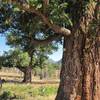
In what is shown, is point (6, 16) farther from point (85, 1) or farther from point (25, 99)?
point (25, 99)

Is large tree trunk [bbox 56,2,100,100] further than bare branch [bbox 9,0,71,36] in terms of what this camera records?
Yes

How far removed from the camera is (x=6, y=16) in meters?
17.9

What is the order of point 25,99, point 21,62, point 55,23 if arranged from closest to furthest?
point 55,23 < point 25,99 < point 21,62

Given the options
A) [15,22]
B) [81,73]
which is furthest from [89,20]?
[15,22]

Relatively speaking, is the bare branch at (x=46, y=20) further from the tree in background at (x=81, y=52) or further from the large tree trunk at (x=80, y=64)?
the large tree trunk at (x=80, y=64)

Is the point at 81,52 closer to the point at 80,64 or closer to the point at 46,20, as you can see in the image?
the point at 80,64

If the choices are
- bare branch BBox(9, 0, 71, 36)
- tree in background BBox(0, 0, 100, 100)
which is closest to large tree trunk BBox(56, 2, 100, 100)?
tree in background BBox(0, 0, 100, 100)

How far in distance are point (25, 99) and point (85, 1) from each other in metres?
10.4

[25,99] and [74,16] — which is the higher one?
[74,16]

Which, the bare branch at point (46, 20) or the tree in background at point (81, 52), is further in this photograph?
the tree in background at point (81, 52)

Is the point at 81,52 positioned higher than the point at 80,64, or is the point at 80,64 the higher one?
the point at 81,52

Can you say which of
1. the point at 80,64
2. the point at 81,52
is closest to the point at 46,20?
the point at 81,52

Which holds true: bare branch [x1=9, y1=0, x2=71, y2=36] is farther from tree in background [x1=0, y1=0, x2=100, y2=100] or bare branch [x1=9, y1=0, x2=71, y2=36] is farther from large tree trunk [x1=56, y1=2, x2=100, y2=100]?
large tree trunk [x1=56, y1=2, x2=100, y2=100]

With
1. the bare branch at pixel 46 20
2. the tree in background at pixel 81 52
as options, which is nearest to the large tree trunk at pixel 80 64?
the tree in background at pixel 81 52
